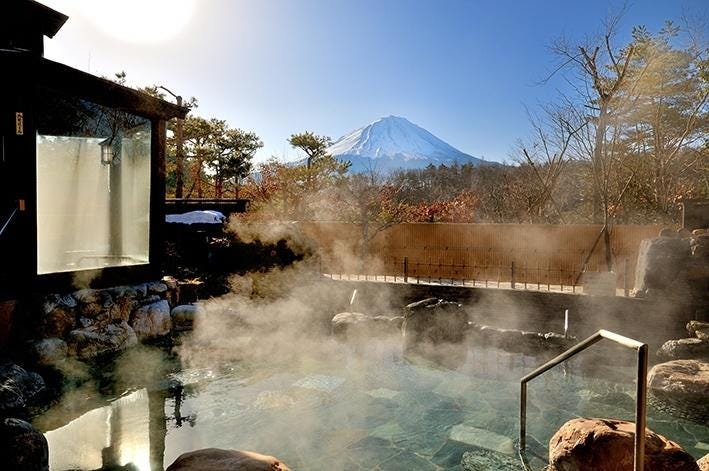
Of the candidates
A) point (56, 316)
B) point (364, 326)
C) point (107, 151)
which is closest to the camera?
point (56, 316)

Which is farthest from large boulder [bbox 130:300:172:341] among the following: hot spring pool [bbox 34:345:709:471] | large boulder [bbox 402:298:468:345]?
large boulder [bbox 402:298:468:345]

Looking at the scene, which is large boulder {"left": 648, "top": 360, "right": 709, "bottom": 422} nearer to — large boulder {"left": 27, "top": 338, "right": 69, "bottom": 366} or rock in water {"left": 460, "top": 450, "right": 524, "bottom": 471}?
rock in water {"left": 460, "top": 450, "right": 524, "bottom": 471}

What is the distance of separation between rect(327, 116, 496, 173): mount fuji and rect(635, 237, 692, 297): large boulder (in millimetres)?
137606

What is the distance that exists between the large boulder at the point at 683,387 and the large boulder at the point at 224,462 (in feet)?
22.3

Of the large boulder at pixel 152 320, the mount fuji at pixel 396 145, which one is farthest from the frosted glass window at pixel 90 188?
the mount fuji at pixel 396 145

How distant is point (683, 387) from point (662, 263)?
4235 millimetres

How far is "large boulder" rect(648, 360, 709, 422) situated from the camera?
716cm

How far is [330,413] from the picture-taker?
6.84m

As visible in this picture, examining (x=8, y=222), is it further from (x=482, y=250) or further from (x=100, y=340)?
(x=482, y=250)

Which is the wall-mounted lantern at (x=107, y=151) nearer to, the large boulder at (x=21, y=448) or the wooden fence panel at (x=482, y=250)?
the large boulder at (x=21, y=448)

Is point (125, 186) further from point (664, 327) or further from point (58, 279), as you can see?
point (664, 327)

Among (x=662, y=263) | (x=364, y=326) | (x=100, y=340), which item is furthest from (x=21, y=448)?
(x=662, y=263)

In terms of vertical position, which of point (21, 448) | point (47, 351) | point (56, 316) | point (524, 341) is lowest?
point (524, 341)

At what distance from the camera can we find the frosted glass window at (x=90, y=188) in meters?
8.05
